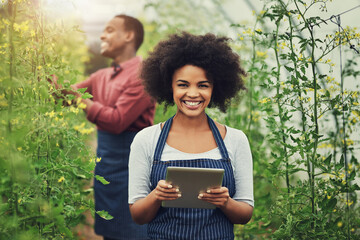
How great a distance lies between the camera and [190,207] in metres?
1.59

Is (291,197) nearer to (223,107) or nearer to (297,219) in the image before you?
(297,219)

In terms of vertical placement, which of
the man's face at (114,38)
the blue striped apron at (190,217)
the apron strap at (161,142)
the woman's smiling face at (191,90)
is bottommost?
the blue striped apron at (190,217)

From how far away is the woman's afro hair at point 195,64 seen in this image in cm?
178

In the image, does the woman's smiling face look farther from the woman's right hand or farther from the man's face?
the man's face

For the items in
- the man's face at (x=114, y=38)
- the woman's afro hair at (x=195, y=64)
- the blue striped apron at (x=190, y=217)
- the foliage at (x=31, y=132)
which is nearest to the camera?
the foliage at (x=31, y=132)

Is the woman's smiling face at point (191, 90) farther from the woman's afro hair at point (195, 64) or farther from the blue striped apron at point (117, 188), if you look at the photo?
the blue striped apron at point (117, 188)

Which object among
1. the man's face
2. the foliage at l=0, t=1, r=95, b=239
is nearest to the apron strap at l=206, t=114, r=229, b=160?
the foliage at l=0, t=1, r=95, b=239

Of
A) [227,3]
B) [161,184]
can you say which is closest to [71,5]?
[161,184]

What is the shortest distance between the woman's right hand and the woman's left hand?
86 mm

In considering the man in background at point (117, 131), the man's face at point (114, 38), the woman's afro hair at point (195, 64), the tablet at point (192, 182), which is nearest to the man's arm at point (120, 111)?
the man in background at point (117, 131)

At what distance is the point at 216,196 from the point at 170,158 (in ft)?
0.86

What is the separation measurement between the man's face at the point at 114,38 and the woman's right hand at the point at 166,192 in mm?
1669

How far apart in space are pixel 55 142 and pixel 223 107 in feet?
2.51

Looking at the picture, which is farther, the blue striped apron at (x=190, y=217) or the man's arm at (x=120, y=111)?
the man's arm at (x=120, y=111)
